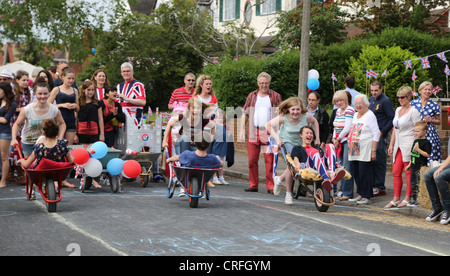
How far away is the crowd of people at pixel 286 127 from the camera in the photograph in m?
11.3

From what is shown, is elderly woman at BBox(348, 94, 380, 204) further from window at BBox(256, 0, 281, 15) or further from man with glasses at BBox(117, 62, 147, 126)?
window at BBox(256, 0, 281, 15)

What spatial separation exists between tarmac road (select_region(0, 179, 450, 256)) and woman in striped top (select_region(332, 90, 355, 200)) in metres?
0.78

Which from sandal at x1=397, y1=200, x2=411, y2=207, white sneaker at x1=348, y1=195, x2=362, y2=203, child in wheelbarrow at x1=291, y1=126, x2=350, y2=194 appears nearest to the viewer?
child in wheelbarrow at x1=291, y1=126, x2=350, y2=194

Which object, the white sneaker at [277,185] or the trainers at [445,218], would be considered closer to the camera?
the trainers at [445,218]

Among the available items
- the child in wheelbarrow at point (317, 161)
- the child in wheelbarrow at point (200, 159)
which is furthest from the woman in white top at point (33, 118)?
the child in wheelbarrow at point (317, 161)

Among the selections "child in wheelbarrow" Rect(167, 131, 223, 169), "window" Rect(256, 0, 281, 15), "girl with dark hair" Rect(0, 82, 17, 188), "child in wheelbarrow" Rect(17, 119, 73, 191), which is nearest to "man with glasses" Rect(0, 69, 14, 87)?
"girl with dark hair" Rect(0, 82, 17, 188)

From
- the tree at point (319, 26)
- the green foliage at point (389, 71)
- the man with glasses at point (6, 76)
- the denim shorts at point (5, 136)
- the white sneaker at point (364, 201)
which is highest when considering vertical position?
the tree at point (319, 26)

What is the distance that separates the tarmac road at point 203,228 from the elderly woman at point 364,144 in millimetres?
614

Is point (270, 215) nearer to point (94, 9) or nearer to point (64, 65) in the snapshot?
point (64, 65)

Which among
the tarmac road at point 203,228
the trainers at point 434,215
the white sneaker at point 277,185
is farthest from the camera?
the white sneaker at point 277,185

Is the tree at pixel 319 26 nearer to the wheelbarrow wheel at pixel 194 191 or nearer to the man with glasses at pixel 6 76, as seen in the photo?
the man with glasses at pixel 6 76

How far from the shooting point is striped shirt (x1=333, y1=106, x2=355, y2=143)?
12953mm

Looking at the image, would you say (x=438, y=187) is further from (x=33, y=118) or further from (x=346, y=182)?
(x=33, y=118)

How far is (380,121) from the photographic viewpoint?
13203 mm
